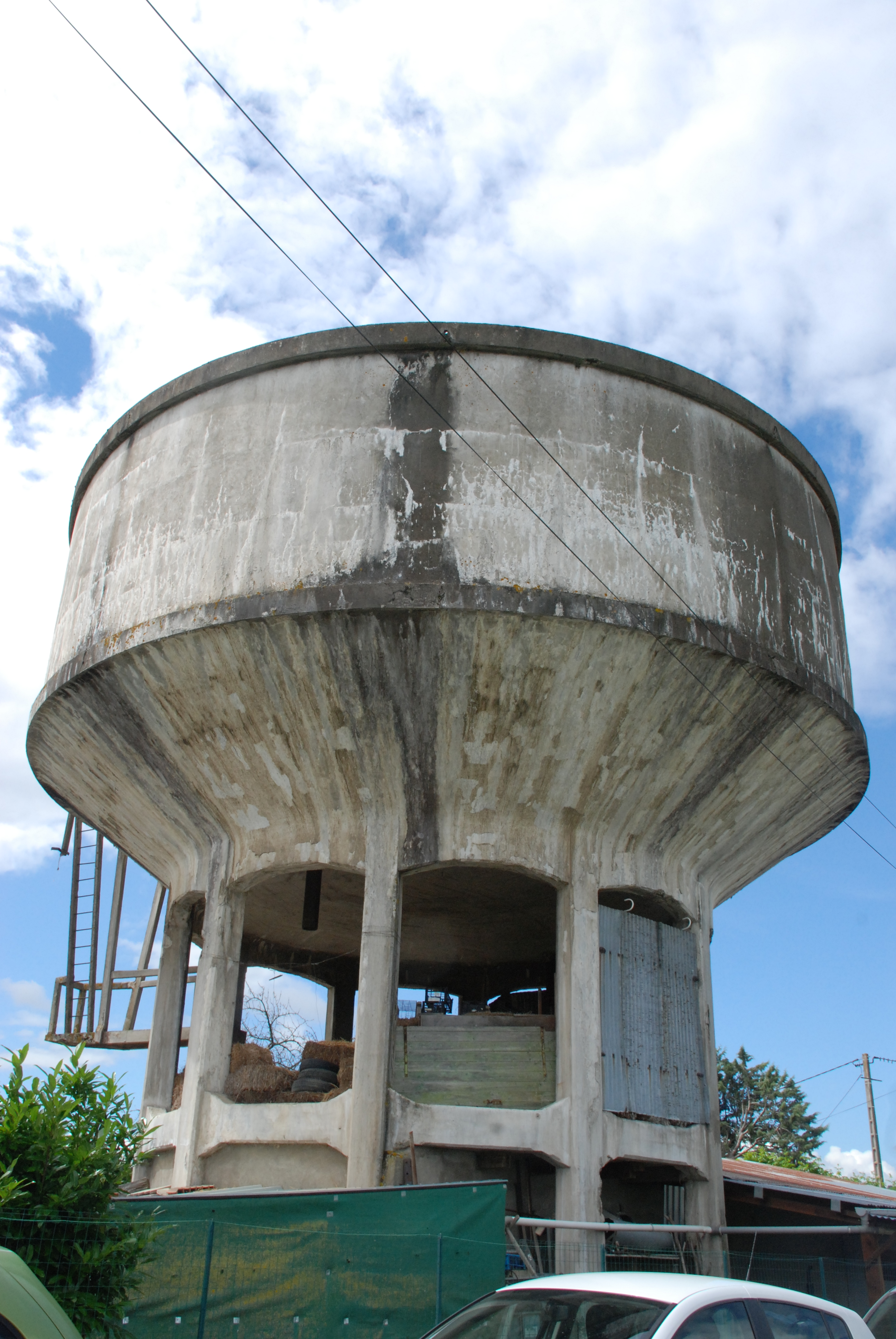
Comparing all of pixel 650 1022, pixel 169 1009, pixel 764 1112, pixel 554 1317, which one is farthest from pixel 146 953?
pixel 764 1112

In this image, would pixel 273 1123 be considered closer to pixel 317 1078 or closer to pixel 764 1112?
pixel 317 1078

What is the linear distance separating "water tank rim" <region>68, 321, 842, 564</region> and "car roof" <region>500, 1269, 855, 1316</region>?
361 inches

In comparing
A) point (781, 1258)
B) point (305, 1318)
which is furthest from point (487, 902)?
point (305, 1318)

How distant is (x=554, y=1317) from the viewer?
16.6 feet

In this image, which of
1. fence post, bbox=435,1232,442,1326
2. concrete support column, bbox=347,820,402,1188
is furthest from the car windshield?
concrete support column, bbox=347,820,402,1188

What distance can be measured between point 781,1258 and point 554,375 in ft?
30.5

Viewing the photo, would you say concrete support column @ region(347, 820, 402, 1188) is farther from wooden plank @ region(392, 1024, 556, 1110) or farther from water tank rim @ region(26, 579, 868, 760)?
water tank rim @ region(26, 579, 868, 760)

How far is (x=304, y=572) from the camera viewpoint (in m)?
11.5

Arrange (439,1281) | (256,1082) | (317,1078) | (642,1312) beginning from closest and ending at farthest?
(642,1312), (439,1281), (256,1082), (317,1078)

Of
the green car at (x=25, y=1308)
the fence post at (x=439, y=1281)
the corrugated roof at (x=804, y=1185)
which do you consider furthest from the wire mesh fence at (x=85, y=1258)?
the corrugated roof at (x=804, y=1185)

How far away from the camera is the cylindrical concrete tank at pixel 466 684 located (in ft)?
37.8

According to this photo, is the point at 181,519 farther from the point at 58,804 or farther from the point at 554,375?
the point at 58,804

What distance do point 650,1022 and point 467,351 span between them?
303 inches

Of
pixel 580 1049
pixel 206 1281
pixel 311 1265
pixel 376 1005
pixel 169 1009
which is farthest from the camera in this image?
pixel 169 1009
